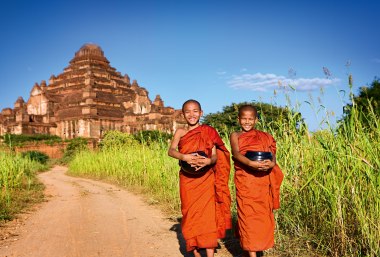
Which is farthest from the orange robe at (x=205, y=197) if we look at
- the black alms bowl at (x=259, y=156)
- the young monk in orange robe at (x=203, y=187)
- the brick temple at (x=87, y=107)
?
the brick temple at (x=87, y=107)

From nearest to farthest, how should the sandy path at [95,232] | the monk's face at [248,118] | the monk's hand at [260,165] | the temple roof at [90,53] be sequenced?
1. the monk's hand at [260,165]
2. the monk's face at [248,118]
3. the sandy path at [95,232]
4. the temple roof at [90,53]

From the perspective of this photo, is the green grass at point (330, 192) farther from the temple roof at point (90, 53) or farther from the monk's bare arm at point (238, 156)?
the temple roof at point (90, 53)

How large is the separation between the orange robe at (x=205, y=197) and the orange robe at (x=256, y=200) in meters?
0.17

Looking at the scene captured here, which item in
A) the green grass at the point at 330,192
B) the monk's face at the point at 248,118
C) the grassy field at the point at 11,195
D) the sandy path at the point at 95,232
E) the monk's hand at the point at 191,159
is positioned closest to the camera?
the green grass at the point at 330,192

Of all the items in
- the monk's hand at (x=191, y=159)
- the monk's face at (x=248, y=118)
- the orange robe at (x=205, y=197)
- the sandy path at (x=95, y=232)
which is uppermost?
the monk's face at (x=248, y=118)

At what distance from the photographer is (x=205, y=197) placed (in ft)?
10.8

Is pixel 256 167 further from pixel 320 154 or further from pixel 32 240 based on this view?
pixel 32 240

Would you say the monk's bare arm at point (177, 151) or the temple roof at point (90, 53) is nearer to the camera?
the monk's bare arm at point (177, 151)

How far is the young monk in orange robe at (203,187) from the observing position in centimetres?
322

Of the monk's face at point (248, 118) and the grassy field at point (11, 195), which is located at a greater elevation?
the monk's face at point (248, 118)

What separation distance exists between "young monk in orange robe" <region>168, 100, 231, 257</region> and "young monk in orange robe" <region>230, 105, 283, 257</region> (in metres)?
0.17

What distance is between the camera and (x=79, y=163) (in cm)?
1495

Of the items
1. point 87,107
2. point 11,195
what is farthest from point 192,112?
point 87,107

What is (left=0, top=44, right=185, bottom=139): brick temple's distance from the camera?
32625 millimetres
